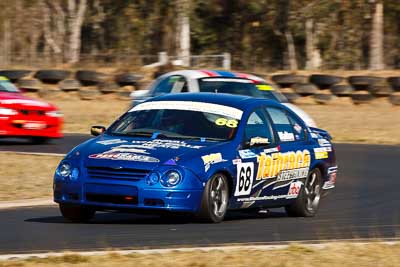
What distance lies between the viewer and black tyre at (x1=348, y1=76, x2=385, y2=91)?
31.0m

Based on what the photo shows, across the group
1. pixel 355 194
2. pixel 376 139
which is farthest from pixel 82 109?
pixel 355 194

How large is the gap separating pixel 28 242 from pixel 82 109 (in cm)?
2311

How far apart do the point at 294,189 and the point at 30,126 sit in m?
9.07

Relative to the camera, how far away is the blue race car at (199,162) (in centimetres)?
941

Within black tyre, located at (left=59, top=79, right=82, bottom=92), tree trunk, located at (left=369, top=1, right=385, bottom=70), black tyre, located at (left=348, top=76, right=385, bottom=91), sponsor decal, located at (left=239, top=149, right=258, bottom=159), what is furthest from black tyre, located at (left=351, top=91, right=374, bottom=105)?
sponsor decal, located at (left=239, top=149, right=258, bottom=159)

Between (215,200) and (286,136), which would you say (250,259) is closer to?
(215,200)

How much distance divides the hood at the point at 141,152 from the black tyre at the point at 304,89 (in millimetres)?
21387

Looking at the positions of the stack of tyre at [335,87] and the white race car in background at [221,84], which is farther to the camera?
the stack of tyre at [335,87]

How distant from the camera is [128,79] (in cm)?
3325

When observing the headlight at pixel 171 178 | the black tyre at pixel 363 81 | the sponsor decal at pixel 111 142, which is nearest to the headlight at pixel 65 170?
the sponsor decal at pixel 111 142

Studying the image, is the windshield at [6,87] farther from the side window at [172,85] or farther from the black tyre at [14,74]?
the black tyre at [14,74]

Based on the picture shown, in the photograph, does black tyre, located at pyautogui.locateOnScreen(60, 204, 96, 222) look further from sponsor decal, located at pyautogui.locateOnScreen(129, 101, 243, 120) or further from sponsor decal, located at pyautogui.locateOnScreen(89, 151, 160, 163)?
sponsor decal, located at pyautogui.locateOnScreen(129, 101, 243, 120)

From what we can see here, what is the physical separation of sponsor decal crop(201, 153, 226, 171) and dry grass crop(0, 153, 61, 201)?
329cm

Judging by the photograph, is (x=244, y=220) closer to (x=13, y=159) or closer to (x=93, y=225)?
(x=93, y=225)
